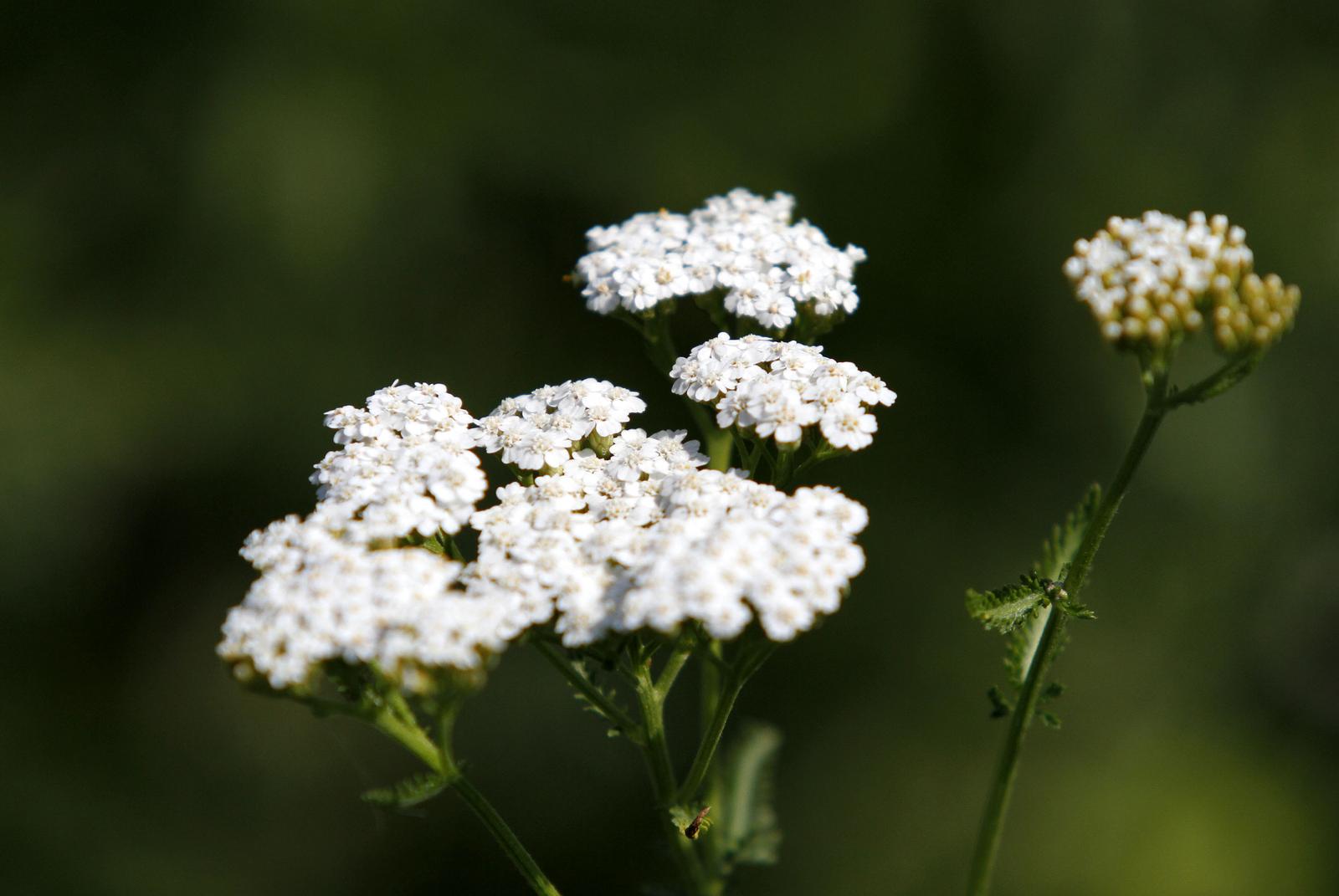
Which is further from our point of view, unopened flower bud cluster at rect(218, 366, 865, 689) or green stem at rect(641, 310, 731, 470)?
green stem at rect(641, 310, 731, 470)

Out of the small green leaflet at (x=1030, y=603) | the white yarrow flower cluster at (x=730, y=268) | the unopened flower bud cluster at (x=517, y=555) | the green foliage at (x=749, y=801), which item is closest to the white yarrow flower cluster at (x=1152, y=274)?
the small green leaflet at (x=1030, y=603)

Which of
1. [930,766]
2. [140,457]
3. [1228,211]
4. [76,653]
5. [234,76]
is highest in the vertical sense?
[234,76]

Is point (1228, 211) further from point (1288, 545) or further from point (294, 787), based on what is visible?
point (294, 787)

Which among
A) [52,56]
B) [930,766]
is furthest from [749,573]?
[52,56]

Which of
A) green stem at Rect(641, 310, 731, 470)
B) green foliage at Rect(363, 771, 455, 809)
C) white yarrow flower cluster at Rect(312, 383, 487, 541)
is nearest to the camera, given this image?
green foliage at Rect(363, 771, 455, 809)

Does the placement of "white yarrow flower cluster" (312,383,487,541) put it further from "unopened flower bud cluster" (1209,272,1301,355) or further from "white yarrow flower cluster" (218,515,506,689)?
"unopened flower bud cluster" (1209,272,1301,355)

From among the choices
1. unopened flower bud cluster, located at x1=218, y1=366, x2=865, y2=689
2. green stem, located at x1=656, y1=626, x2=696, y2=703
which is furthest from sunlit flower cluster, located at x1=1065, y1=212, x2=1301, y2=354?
green stem, located at x1=656, y1=626, x2=696, y2=703

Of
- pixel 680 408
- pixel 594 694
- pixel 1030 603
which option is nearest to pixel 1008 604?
pixel 1030 603
